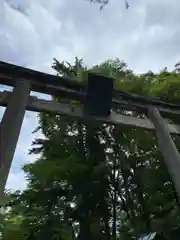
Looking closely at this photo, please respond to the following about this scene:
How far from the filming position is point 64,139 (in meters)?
7.36

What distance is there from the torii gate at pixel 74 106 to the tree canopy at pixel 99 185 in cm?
284

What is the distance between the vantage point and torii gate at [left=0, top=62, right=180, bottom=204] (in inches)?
89.6

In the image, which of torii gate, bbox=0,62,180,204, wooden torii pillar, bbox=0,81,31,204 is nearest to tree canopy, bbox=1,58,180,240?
torii gate, bbox=0,62,180,204

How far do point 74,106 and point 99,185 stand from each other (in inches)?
164

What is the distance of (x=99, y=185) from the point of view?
6.73 metres

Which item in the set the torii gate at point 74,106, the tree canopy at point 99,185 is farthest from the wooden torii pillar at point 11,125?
the tree canopy at point 99,185

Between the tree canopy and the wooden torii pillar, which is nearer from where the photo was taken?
the wooden torii pillar

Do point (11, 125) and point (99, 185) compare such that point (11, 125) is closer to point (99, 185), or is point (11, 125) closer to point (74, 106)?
point (74, 106)

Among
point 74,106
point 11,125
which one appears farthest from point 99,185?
point 11,125

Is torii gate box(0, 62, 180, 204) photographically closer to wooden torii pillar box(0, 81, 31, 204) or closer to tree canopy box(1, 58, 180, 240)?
wooden torii pillar box(0, 81, 31, 204)

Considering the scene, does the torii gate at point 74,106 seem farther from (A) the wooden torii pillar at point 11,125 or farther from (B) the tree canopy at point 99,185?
(B) the tree canopy at point 99,185

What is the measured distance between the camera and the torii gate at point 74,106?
7.46 feet

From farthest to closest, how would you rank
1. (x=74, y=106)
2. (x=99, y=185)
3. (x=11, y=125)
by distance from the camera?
1. (x=99, y=185)
2. (x=74, y=106)
3. (x=11, y=125)

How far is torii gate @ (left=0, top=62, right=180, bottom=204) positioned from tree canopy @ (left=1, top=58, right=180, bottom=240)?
2836 millimetres
